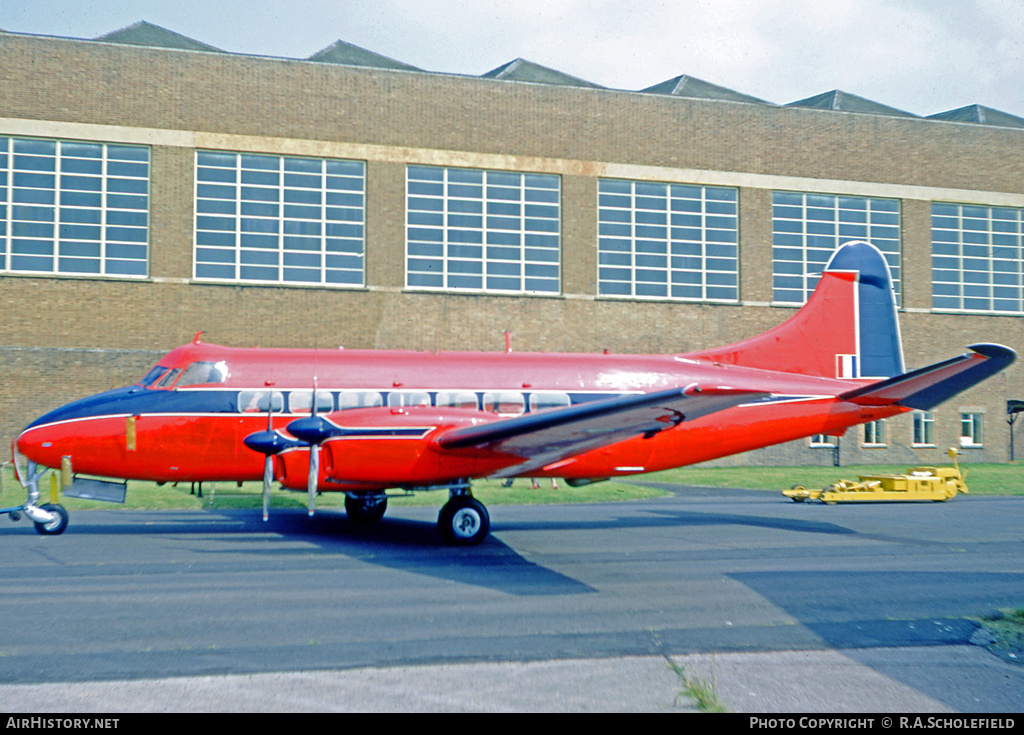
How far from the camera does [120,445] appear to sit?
15344 mm

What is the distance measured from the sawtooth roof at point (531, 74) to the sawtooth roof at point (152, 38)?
12736 mm

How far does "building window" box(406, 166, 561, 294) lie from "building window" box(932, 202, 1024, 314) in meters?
18.8

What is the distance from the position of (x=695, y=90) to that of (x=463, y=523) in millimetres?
33762

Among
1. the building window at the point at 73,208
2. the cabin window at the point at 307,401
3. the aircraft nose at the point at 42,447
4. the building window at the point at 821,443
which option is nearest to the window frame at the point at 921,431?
the building window at the point at 821,443

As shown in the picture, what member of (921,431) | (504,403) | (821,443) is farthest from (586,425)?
(921,431)

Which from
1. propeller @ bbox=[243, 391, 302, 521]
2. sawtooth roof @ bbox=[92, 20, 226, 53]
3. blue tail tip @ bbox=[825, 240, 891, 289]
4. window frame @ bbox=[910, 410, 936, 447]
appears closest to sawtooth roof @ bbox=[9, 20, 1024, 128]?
sawtooth roof @ bbox=[92, 20, 226, 53]

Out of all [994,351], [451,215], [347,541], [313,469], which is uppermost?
[451,215]

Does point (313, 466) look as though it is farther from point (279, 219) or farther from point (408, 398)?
point (279, 219)

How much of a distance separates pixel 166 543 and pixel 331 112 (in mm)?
23832

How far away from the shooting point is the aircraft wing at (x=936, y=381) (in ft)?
42.1

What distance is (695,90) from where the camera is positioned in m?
42.3

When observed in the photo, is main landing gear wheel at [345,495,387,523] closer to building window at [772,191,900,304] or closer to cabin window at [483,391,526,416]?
cabin window at [483,391,526,416]

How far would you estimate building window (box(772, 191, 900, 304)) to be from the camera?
38250 mm

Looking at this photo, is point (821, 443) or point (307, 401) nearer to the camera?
point (307, 401)
